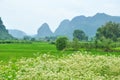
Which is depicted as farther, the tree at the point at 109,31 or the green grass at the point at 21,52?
the tree at the point at 109,31

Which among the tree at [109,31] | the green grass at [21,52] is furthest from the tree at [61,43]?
the tree at [109,31]

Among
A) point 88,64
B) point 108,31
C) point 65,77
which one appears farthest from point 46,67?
point 108,31

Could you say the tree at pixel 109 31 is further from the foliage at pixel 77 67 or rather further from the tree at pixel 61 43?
the foliage at pixel 77 67

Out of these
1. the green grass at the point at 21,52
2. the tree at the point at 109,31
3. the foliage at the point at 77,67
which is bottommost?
the green grass at the point at 21,52

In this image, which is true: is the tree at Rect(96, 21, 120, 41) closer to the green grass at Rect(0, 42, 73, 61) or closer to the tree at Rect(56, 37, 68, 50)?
the tree at Rect(56, 37, 68, 50)

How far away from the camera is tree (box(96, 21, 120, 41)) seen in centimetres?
8047

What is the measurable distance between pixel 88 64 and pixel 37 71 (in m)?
3.34

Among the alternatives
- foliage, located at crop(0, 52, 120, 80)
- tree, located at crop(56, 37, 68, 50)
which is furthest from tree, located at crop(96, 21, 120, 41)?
Result: foliage, located at crop(0, 52, 120, 80)

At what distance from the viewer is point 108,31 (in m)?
80.7

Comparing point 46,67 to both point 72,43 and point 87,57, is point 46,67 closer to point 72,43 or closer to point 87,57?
point 87,57

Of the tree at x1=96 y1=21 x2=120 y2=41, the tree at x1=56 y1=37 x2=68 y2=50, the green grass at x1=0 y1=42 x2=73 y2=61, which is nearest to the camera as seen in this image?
the green grass at x1=0 y1=42 x2=73 y2=61

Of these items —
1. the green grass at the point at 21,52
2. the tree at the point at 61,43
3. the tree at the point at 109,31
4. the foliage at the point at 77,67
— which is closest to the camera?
the foliage at the point at 77,67

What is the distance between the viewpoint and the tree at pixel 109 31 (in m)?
80.5

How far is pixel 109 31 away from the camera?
8106 cm
